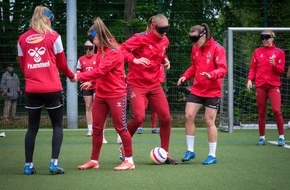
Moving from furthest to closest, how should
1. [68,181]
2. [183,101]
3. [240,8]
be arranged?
1. [240,8]
2. [183,101]
3. [68,181]

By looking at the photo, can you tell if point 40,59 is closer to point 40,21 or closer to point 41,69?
point 41,69

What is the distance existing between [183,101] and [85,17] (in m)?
3.53

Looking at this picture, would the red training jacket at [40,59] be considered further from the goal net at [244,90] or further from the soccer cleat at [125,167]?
the goal net at [244,90]

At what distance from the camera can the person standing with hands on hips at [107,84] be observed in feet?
29.5

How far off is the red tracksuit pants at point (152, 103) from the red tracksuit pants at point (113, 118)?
601 mm

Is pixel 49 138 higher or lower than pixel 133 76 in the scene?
lower

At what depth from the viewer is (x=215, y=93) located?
1009 centimetres

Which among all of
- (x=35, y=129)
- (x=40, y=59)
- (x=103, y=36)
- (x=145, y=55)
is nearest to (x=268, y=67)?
(x=145, y=55)

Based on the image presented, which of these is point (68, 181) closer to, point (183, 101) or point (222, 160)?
point (222, 160)

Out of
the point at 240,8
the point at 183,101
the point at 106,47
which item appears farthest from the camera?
the point at 240,8

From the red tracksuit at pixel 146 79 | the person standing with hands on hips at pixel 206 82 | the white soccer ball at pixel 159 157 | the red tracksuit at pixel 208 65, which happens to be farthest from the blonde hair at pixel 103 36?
the white soccer ball at pixel 159 157

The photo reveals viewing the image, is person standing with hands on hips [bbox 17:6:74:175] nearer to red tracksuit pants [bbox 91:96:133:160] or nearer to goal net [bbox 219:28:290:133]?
red tracksuit pants [bbox 91:96:133:160]

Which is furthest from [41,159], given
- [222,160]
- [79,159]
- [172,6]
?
[172,6]

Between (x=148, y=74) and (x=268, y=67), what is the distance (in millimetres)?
3977
